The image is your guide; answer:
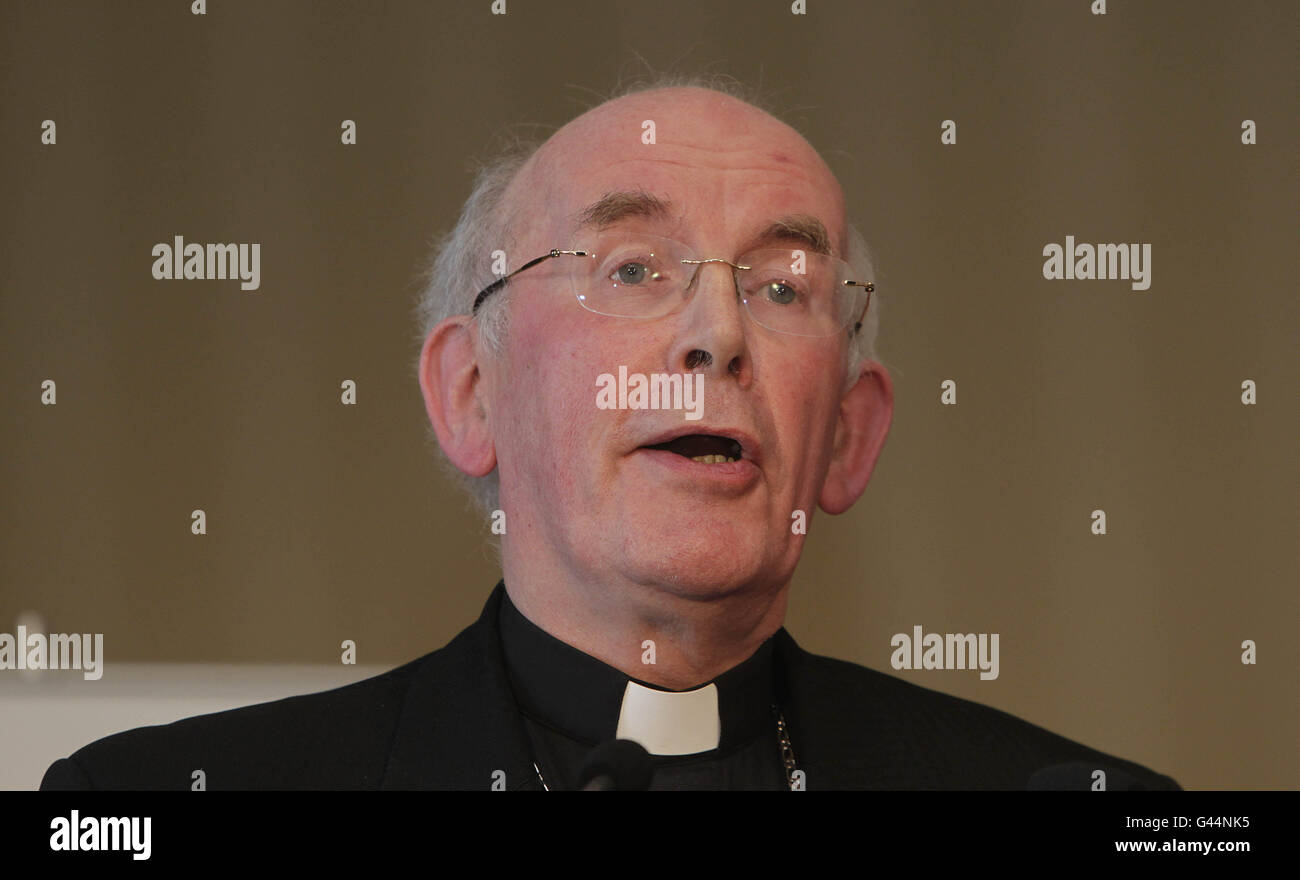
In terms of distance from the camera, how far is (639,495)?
187 cm

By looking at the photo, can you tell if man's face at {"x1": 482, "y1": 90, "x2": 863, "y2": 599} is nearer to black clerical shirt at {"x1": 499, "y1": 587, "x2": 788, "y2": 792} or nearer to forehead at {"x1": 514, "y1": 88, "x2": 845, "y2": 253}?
forehead at {"x1": 514, "y1": 88, "x2": 845, "y2": 253}

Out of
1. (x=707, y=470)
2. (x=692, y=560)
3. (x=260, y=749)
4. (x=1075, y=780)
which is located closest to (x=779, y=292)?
(x=707, y=470)

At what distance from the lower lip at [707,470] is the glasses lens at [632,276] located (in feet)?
0.63

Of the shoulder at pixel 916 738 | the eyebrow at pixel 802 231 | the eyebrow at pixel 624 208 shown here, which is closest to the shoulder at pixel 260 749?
the shoulder at pixel 916 738

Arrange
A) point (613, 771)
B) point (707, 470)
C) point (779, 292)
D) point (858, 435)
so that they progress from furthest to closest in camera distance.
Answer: point (858, 435)
point (779, 292)
point (707, 470)
point (613, 771)

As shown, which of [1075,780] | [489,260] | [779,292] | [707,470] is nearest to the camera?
[1075,780]

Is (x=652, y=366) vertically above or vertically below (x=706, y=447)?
above

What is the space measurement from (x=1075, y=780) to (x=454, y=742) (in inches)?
30.5

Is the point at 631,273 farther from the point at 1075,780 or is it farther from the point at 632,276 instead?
the point at 1075,780

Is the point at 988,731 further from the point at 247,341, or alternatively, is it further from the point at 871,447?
the point at 247,341

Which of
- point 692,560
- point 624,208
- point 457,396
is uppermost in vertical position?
point 624,208

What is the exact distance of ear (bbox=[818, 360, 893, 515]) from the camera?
6.99 feet

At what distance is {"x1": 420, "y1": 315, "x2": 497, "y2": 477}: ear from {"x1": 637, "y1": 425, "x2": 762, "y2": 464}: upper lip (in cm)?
30

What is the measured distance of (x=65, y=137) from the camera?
A: 2.21m
